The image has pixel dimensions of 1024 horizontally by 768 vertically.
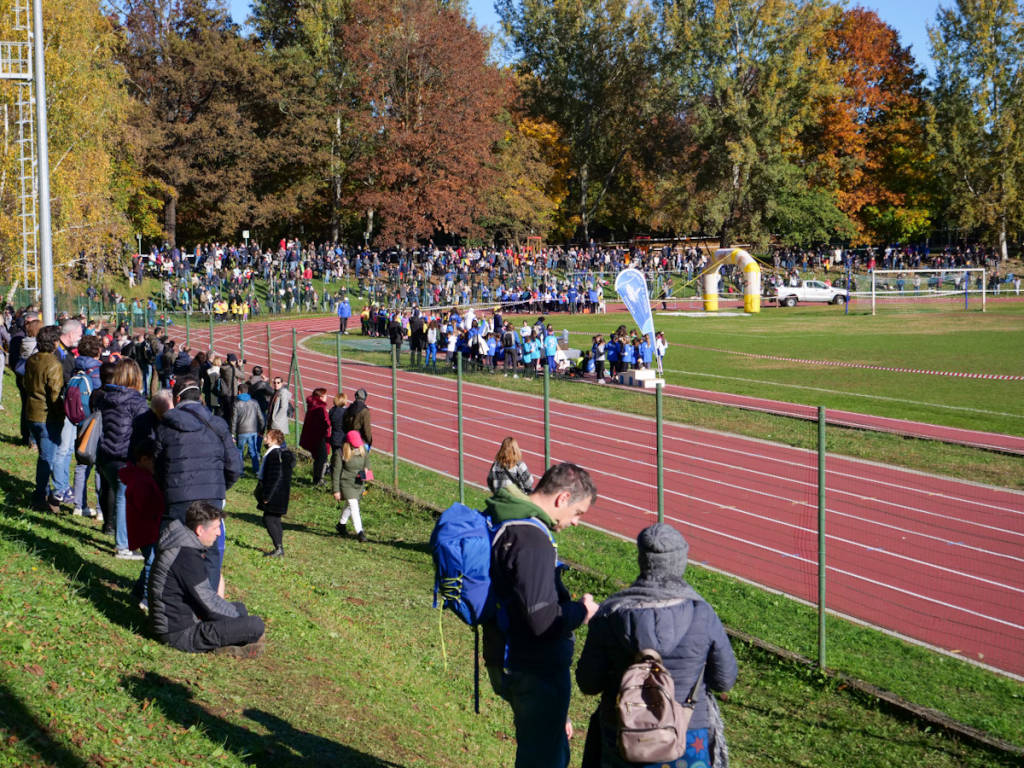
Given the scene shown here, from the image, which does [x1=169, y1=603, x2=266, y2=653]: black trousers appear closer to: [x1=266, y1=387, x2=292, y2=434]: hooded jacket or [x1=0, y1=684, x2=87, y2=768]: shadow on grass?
[x1=0, y1=684, x2=87, y2=768]: shadow on grass

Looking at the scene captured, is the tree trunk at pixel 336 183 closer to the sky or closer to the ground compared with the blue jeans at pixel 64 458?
closer to the sky

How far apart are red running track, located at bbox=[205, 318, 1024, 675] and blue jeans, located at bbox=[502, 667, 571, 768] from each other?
540cm

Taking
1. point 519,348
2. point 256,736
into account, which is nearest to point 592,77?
point 519,348

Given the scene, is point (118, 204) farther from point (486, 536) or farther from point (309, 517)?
point (486, 536)

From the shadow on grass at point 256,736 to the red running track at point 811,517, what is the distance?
18.3ft

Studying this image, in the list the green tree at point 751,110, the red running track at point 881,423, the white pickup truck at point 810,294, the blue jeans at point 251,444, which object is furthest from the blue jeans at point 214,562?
the green tree at point 751,110

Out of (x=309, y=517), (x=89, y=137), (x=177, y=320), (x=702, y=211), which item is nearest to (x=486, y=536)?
(x=309, y=517)

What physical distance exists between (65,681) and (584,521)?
781 cm

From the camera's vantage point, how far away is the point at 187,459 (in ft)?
24.2

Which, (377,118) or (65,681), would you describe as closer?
(65,681)

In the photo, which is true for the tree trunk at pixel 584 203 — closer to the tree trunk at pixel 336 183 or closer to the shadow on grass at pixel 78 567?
the tree trunk at pixel 336 183

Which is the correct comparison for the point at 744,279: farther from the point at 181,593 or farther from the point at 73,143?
the point at 181,593

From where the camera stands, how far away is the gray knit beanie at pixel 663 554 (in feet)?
13.5

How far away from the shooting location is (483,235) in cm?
6312
